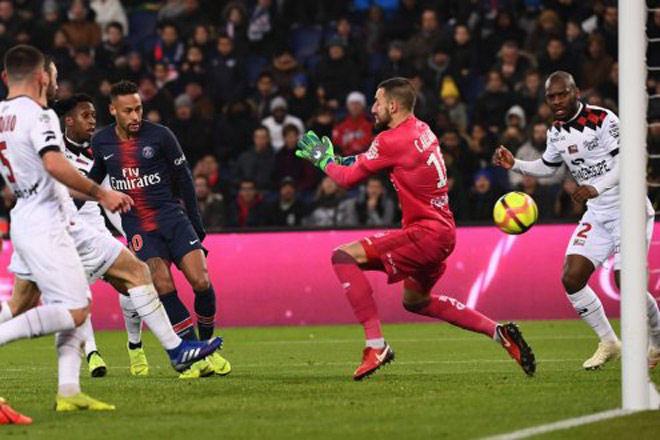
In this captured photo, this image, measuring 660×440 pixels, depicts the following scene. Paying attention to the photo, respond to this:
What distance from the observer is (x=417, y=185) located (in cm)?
1016

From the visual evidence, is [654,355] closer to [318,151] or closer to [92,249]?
[318,151]

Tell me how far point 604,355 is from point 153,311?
12.6 ft

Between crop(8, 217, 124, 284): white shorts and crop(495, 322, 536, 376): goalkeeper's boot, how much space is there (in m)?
2.96

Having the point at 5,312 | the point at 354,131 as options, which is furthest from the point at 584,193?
the point at 354,131

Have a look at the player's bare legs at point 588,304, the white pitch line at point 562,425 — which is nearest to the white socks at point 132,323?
the player's bare legs at point 588,304

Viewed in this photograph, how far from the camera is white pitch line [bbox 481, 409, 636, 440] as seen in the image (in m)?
6.90

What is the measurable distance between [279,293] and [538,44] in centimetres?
606

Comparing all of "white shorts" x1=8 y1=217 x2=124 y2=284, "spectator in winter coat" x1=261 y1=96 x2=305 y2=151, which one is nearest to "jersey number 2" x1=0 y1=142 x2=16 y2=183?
"white shorts" x1=8 y1=217 x2=124 y2=284

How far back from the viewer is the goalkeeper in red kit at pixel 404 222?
10.1 meters

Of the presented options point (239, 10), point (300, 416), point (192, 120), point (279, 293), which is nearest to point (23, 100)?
point (300, 416)

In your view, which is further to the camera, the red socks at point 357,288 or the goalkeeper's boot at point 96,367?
the goalkeeper's boot at point 96,367

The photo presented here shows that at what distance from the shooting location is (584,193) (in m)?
10.3

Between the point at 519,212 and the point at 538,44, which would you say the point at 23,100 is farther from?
the point at 538,44

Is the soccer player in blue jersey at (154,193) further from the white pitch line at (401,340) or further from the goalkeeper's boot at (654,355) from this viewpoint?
the white pitch line at (401,340)
